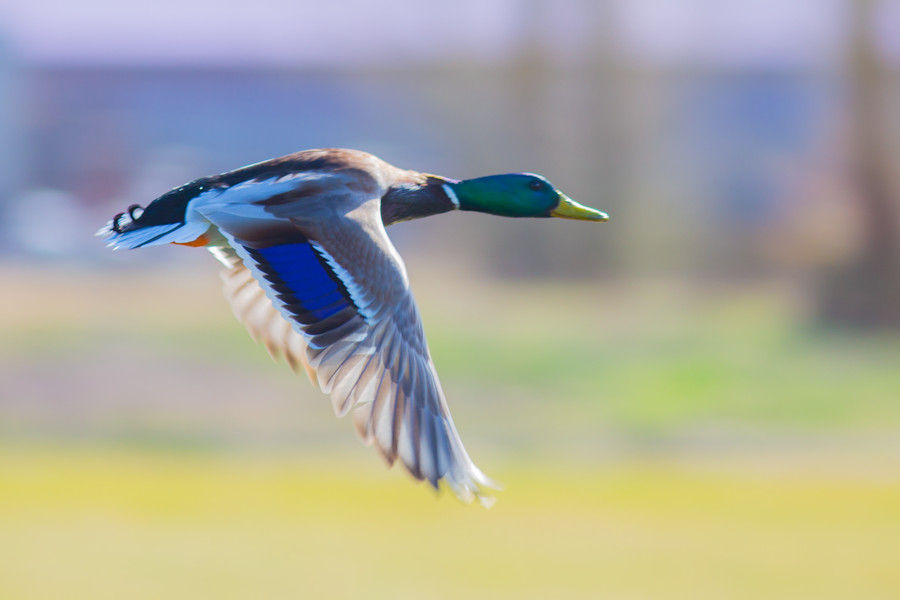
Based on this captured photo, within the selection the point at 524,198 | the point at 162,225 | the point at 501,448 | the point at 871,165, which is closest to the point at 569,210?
the point at 524,198

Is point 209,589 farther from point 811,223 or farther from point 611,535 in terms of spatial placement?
point 811,223

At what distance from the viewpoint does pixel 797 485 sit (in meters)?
24.5

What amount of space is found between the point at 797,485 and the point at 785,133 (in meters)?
5.50

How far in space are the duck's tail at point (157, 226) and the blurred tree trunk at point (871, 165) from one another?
17.6 meters

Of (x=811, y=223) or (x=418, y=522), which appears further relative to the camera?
(x=418, y=522)

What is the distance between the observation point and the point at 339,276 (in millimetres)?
2949

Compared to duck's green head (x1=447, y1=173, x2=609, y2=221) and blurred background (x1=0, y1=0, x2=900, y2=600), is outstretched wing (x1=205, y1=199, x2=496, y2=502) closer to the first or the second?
duck's green head (x1=447, y1=173, x2=609, y2=221)

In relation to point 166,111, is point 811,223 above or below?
below

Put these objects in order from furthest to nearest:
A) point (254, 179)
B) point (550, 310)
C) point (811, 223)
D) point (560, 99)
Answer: point (550, 310) → point (811, 223) → point (560, 99) → point (254, 179)

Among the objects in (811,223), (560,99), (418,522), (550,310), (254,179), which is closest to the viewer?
(254,179)

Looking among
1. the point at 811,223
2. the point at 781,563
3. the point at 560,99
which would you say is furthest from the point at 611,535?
the point at 560,99

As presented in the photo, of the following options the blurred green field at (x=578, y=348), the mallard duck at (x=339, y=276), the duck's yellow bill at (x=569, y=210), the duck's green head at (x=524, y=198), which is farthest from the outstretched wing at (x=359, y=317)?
the blurred green field at (x=578, y=348)

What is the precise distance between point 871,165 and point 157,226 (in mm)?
17704

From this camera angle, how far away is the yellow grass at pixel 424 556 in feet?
81.5
